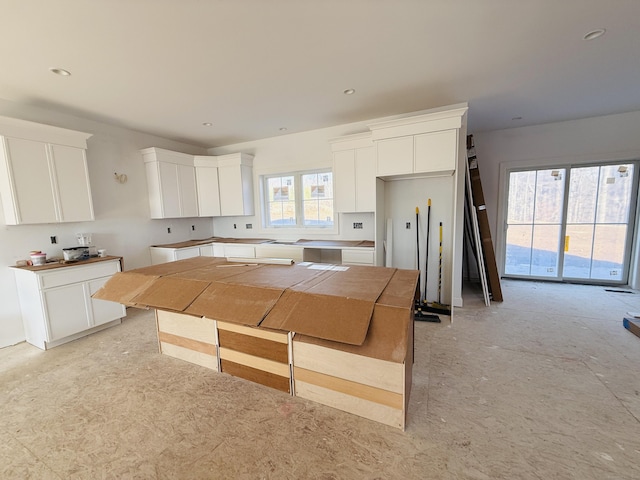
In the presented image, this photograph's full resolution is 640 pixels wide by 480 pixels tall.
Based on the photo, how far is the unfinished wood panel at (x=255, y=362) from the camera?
192 centimetres

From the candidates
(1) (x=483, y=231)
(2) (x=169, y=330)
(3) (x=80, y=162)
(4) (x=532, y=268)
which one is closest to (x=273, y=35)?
(2) (x=169, y=330)

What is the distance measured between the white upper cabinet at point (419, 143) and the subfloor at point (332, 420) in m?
2.03

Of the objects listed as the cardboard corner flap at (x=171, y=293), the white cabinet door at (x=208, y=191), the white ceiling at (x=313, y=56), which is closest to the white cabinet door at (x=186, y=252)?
the white cabinet door at (x=208, y=191)

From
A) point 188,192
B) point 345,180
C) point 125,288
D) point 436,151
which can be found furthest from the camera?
point 188,192

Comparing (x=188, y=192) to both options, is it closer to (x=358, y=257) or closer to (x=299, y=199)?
(x=299, y=199)

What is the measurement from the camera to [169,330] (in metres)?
2.44

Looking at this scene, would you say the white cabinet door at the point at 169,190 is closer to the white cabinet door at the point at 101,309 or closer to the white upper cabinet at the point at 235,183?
the white upper cabinet at the point at 235,183

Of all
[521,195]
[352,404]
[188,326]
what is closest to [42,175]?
[188,326]

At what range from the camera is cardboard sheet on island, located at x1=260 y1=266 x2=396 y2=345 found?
1.39 metres

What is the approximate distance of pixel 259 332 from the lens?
6.41ft

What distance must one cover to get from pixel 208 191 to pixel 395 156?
11.1 ft

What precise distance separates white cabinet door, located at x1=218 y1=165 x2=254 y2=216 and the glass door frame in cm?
451

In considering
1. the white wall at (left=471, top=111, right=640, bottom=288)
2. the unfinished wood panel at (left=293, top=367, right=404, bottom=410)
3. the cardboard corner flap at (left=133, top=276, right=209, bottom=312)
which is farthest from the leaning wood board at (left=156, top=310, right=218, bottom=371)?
the white wall at (left=471, top=111, right=640, bottom=288)

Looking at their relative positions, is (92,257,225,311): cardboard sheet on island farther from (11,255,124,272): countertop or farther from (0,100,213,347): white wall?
(0,100,213,347): white wall
